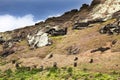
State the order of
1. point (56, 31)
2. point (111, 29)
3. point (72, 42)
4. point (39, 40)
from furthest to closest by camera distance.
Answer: point (56, 31) < point (39, 40) < point (72, 42) < point (111, 29)

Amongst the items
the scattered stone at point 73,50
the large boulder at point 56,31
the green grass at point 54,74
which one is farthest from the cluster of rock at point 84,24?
the green grass at point 54,74

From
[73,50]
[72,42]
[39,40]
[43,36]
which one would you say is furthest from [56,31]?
[73,50]

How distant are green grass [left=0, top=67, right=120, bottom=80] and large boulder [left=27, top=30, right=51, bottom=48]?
2252 centimetres

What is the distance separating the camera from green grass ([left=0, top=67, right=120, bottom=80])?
3060 inches

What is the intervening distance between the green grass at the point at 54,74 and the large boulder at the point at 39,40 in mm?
22516

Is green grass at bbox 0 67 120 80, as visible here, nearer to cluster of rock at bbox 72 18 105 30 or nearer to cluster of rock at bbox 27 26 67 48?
cluster of rock at bbox 27 26 67 48

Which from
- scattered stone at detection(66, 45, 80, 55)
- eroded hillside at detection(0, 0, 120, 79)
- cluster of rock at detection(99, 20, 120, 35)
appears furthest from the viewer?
cluster of rock at detection(99, 20, 120, 35)

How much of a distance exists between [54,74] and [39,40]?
42.4 meters

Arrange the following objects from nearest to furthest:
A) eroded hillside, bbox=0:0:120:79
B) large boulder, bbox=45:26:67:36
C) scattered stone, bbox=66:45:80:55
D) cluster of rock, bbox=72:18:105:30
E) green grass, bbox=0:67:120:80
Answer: green grass, bbox=0:67:120:80 → eroded hillside, bbox=0:0:120:79 → scattered stone, bbox=66:45:80:55 → cluster of rock, bbox=72:18:105:30 → large boulder, bbox=45:26:67:36

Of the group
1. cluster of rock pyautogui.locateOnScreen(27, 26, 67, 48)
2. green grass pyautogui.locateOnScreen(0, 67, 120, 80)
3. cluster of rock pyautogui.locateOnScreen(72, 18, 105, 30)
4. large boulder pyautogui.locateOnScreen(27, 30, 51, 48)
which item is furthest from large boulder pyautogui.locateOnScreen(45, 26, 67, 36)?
green grass pyautogui.locateOnScreen(0, 67, 120, 80)

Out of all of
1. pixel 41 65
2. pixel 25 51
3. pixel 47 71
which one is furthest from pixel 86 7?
pixel 47 71

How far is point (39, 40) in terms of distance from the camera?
5012 inches

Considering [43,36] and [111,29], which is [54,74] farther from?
[43,36]

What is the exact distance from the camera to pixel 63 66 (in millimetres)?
95438
